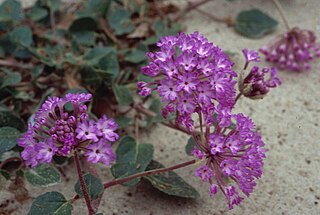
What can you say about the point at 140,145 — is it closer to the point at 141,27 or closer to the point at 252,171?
the point at 252,171

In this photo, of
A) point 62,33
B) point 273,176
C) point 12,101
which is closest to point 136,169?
point 273,176

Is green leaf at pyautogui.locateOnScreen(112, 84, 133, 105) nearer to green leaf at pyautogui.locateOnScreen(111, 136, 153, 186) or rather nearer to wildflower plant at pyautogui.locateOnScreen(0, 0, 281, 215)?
wildflower plant at pyautogui.locateOnScreen(0, 0, 281, 215)

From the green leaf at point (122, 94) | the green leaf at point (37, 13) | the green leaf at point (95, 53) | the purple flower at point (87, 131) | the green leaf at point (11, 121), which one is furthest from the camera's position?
the green leaf at point (37, 13)

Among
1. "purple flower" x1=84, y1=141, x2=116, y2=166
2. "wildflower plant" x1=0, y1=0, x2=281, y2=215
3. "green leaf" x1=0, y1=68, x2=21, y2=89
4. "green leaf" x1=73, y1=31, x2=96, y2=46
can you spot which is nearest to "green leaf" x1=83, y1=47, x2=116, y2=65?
"wildflower plant" x1=0, y1=0, x2=281, y2=215

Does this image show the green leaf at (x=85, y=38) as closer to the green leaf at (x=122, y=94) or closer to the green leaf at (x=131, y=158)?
the green leaf at (x=122, y=94)

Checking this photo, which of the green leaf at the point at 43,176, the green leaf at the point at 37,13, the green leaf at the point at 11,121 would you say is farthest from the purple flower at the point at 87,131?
the green leaf at the point at 37,13
